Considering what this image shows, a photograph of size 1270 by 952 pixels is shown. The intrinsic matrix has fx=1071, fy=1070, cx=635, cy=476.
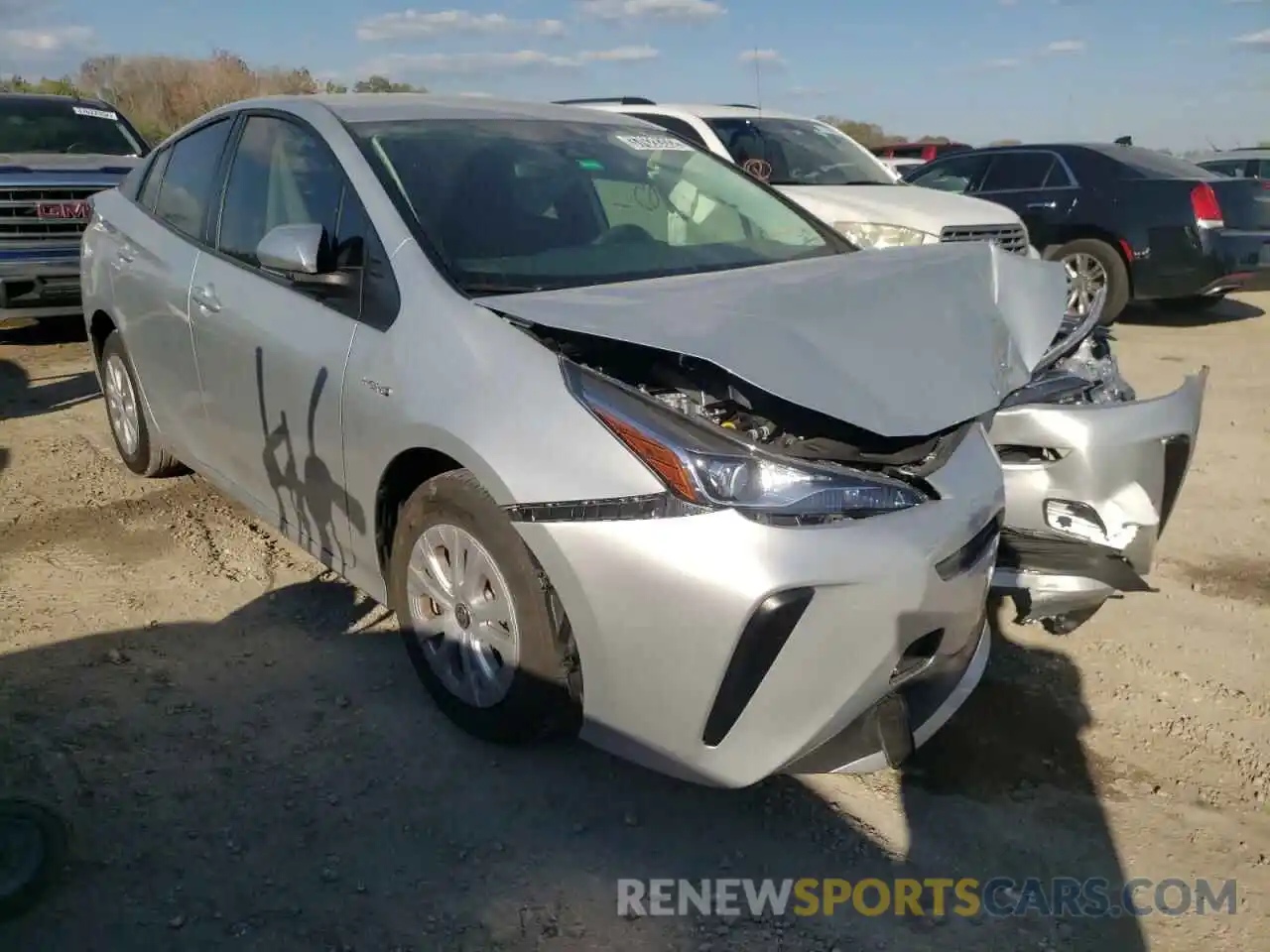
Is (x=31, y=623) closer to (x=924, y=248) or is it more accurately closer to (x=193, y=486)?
(x=193, y=486)

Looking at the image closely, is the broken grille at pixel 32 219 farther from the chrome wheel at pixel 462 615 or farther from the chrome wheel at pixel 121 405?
the chrome wheel at pixel 462 615

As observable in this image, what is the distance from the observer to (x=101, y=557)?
14.4 feet

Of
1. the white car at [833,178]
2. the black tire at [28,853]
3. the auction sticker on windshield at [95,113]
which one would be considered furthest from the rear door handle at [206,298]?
the auction sticker on windshield at [95,113]

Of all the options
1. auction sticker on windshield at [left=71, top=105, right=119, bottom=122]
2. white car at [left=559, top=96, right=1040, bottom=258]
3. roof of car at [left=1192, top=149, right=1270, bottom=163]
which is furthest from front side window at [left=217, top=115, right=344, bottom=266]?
roof of car at [left=1192, top=149, right=1270, bottom=163]

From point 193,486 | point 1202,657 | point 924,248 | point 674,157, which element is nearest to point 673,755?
point 924,248

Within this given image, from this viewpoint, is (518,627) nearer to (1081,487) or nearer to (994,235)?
(1081,487)

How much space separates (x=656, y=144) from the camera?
4121 millimetres

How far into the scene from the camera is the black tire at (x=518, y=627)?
268 cm

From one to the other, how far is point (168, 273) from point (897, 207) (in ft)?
15.8

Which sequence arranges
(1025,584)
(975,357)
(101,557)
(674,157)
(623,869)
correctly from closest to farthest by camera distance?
(623,869)
(975,357)
(1025,584)
(674,157)
(101,557)

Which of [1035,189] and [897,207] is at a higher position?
[897,207]

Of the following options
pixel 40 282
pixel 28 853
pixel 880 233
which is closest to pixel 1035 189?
pixel 880 233

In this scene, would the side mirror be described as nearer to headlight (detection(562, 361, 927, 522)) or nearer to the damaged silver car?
headlight (detection(562, 361, 927, 522))

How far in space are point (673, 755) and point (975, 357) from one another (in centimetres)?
131
